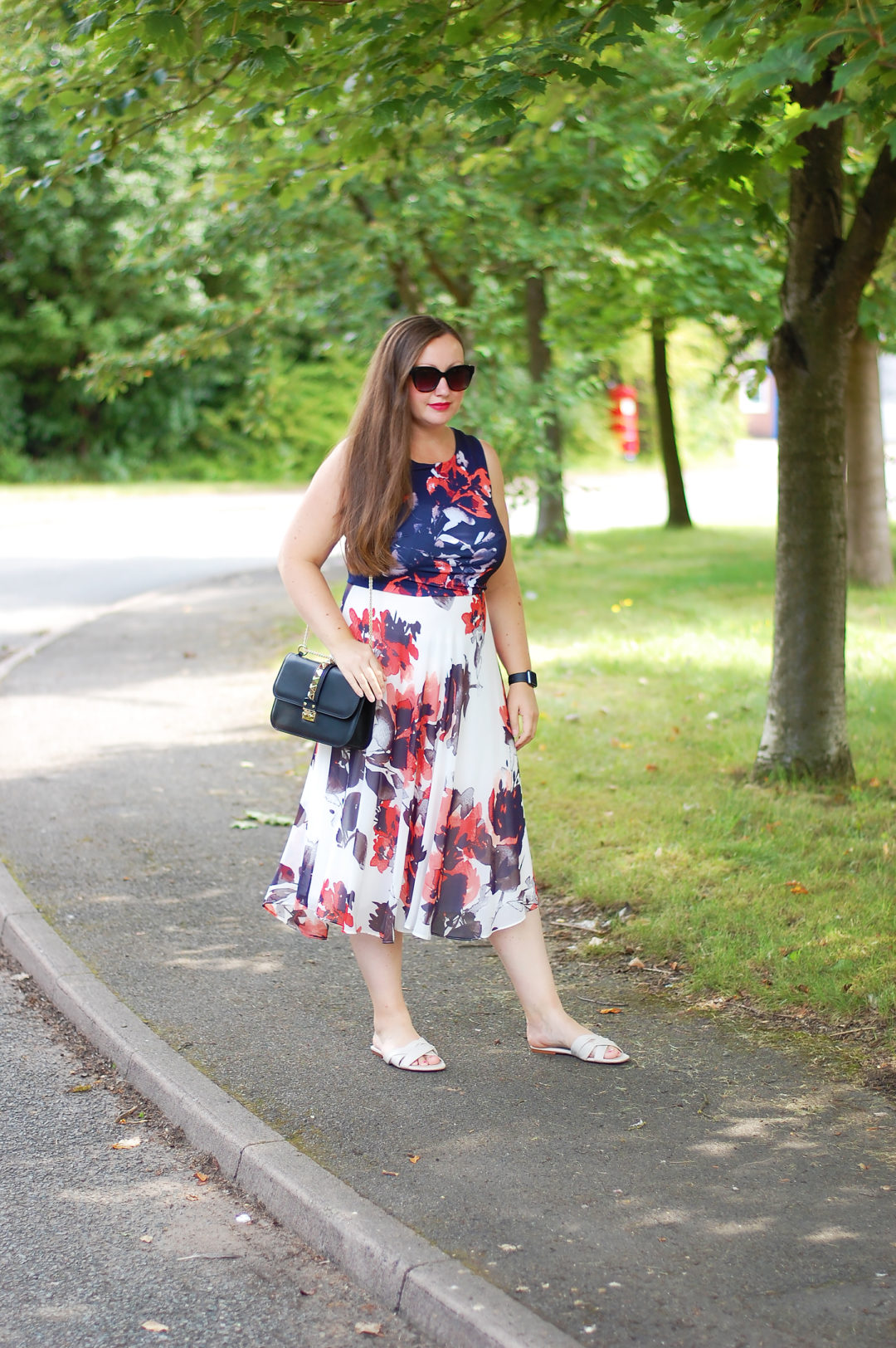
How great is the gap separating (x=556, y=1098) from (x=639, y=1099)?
0.23 metres

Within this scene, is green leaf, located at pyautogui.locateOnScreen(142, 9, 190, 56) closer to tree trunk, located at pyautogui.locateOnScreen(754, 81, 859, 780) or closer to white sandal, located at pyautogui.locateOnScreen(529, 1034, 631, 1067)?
tree trunk, located at pyautogui.locateOnScreen(754, 81, 859, 780)

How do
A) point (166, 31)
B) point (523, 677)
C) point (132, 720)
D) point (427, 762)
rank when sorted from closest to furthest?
point (427, 762) < point (523, 677) < point (166, 31) < point (132, 720)

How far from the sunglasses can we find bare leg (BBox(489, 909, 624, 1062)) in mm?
1529

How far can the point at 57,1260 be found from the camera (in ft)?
10.2

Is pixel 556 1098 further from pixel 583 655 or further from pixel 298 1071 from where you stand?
pixel 583 655

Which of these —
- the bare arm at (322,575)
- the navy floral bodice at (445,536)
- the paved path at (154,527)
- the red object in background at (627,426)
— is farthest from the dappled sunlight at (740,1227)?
the red object in background at (627,426)

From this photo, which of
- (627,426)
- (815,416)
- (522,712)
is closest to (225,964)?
(522,712)

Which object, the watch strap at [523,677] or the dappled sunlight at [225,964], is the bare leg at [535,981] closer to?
the watch strap at [523,677]

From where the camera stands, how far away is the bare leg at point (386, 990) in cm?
400

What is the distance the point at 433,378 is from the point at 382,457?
258 mm

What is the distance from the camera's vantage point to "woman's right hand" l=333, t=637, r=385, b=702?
12.2 ft

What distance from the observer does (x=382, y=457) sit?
3.76m

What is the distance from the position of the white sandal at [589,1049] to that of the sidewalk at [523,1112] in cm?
4

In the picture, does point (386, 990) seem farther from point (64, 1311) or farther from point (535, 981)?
point (64, 1311)
